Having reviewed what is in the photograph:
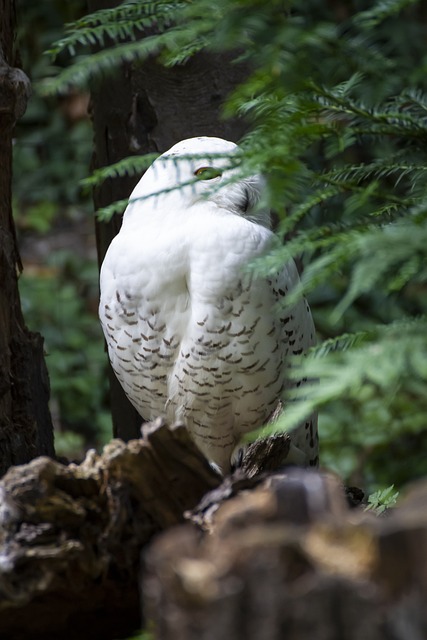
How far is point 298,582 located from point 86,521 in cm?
54

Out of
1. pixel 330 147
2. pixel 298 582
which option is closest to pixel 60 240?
pixel 330 147

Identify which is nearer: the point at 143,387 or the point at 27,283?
the point at 143,387

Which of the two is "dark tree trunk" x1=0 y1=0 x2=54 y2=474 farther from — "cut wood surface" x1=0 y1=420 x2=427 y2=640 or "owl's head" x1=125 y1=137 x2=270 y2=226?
"cut wood surface" x1=0 y1=420 x2=427 y2=640

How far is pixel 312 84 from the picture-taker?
141 cm

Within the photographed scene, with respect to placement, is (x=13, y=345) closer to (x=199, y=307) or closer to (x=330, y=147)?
(x=199, y=307)

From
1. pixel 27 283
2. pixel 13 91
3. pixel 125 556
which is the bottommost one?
pixel 27 283

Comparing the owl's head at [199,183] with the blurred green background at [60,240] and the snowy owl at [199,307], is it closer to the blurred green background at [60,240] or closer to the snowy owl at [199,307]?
the snowy owl at [199,307]

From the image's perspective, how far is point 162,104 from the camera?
256cm

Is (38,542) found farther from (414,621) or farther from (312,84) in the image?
(312,84)

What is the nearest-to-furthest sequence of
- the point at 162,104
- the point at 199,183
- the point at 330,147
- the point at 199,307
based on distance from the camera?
the point at 330,147 → the point at 199,307 → the point at 199,183 → the point at 162,104

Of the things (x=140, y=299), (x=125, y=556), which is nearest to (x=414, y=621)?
(x=125, y=556)

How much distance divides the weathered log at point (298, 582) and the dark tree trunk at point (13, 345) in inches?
44.4

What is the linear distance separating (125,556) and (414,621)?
0.58m

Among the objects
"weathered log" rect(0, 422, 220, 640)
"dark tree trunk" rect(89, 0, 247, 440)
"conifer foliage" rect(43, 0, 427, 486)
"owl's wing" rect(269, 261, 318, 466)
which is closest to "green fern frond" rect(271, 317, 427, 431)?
"conifer foliage" rect(43, 0, 427, 486)
